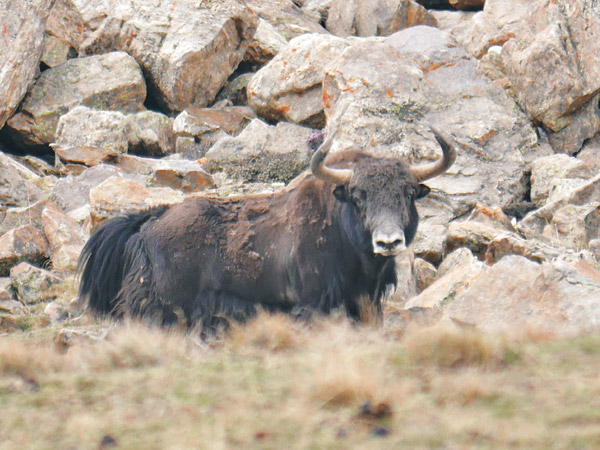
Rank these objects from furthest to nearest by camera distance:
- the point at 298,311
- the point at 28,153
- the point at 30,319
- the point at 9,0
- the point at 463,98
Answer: the point at 28,153, the point at 9,0, the point at 463,98, the point at 30,319, the point at 298,311

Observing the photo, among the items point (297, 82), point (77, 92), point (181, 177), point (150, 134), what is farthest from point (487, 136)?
point (77, 92)

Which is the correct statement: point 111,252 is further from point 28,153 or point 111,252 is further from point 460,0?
point 460,0

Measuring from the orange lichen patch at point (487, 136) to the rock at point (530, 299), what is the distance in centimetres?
629

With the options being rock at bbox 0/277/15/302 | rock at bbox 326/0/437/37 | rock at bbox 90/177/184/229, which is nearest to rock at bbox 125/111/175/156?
rock at bbox 90/177/184/229

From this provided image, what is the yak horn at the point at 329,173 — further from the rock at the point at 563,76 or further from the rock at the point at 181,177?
the rock at the point at 563,76

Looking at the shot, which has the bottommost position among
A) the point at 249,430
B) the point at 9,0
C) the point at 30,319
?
the point at 30,319

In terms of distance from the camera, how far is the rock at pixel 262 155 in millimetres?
13758

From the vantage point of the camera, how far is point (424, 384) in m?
4.62

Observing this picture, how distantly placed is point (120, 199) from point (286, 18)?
13.5 metres

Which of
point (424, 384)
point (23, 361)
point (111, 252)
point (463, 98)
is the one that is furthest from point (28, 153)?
point (424, 384)

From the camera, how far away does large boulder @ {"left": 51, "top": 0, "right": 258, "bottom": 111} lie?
18.3 metres

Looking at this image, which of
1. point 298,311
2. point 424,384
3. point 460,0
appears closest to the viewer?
point 424,384

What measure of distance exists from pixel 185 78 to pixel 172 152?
2221 mm

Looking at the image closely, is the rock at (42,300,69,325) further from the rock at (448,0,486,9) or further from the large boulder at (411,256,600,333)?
the rock at (448,0,486,9)
